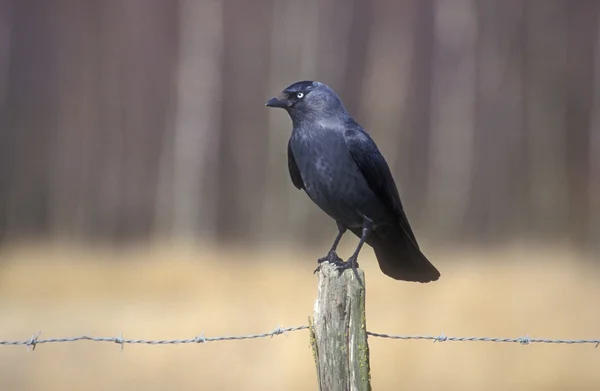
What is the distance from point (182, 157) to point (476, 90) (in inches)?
145

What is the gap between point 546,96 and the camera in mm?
10305

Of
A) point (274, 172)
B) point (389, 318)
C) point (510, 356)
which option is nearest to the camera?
point (510, 356)

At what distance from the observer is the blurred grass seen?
605 centimetres

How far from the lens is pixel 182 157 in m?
9.98

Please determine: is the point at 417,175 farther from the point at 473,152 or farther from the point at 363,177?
the point at 363,177

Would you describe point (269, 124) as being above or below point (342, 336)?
above

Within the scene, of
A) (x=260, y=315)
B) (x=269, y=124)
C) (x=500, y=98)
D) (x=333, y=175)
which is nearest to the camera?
(x=333, y=175)

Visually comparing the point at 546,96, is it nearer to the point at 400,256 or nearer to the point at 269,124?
the point at 269,124

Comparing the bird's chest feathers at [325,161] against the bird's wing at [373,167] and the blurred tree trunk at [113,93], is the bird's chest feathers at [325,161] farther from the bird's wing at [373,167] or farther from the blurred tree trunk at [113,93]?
the blurred tree trunk at [113,93]

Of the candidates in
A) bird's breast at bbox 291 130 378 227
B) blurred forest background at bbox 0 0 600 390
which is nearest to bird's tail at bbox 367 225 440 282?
bird's breast at bbox 291 130 378 227

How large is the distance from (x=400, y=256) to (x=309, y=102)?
35.8 inches

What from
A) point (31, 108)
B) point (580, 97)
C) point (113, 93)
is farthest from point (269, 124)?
point (580, 97)

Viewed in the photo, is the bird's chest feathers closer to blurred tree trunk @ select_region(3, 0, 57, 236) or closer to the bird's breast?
the bird's breast

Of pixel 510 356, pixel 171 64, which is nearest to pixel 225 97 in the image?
pixel 171 64
